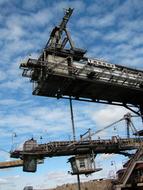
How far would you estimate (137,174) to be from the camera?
151ft

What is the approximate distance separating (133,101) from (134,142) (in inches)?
300

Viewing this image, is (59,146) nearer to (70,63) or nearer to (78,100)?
(78,100)

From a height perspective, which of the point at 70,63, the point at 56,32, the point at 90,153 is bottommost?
the point at 90,153

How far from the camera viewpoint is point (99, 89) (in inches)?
2195

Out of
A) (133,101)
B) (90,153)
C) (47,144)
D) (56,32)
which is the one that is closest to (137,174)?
(90,153)

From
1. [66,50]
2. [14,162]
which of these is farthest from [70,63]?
[14,162]

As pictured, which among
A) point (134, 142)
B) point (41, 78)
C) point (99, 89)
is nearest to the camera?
point (41, 78)

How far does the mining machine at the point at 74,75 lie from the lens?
167ft

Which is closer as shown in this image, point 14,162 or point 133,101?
point 14,162

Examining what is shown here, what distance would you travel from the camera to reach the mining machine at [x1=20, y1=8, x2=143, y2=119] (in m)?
50.9

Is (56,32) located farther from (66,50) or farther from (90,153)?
(90,153)

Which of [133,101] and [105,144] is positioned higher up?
[133,101]

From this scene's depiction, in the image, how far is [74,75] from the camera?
51094 millimetres

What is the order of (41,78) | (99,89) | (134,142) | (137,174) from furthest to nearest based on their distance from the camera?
(134,142)
(99,89)
(41,78)
(137,174)
